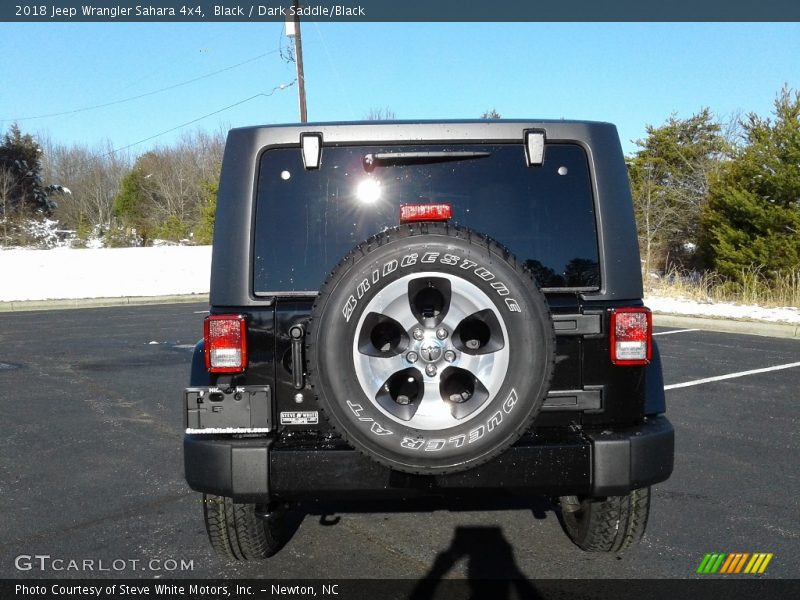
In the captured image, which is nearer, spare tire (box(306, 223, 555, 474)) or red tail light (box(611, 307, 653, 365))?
spare tire (box(306, 223, 555, 474))

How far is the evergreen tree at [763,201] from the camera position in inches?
735

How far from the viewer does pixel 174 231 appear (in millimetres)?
32375

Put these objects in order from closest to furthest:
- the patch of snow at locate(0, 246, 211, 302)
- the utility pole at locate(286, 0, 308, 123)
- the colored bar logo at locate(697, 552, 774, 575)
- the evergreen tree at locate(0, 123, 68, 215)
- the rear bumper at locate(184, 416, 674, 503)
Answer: the rear bumper at locate(184, 416, 674, 503)
the colored bar logo at locate(697, 552, 774, 575)
the patch of snow at locate(0, 246, 211, 302)
the utility pole at locate(286, 0, 308, 123)
the evergreen tree at locate(0, 123, 68, 215)

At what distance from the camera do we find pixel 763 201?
1945cm

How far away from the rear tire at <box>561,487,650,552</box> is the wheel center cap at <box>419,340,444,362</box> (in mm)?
1149

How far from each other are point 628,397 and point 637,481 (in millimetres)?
340

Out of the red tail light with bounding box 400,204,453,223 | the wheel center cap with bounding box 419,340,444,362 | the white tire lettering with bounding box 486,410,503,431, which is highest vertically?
the red tail light with bounding box 400,204,453,223

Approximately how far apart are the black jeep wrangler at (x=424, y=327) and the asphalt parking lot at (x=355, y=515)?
0.44m

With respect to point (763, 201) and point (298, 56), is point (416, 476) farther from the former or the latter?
point (298, 56)

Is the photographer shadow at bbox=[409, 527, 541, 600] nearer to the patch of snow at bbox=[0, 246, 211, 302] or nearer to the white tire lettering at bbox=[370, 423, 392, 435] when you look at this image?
the white tire lettering at bbox=[370, 423, 392, 435]

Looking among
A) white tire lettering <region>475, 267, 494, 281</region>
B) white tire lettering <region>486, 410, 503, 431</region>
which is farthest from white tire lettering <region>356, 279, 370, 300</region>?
white tire lettering <region>486, 410, 503, 431</region>

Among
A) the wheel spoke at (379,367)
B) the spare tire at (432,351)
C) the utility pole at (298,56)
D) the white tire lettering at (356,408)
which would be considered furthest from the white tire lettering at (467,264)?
the utility pole at (298,56)

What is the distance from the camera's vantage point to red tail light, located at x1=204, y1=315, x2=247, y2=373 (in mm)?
2785

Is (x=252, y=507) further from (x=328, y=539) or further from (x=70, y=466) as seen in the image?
(x=70, y=466)
